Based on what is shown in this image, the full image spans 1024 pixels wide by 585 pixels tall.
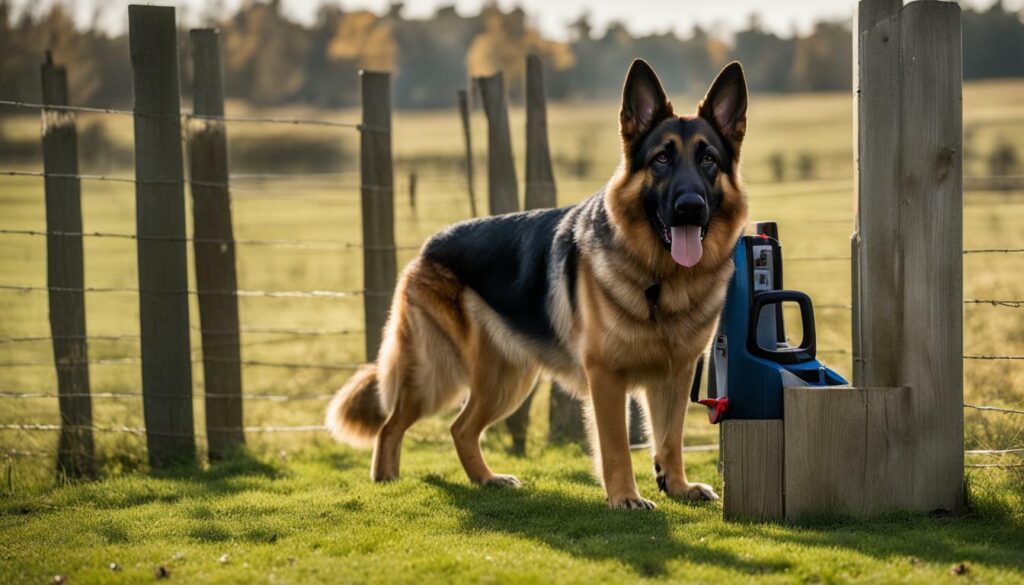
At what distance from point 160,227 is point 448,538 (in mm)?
3331

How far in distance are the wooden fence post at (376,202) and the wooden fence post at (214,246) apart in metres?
0.98

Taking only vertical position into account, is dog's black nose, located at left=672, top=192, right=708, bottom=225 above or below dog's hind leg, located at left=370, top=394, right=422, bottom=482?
above

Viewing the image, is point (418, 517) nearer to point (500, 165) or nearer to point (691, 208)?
point (691, 208)

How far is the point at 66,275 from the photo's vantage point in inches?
279

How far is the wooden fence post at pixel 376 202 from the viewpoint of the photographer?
297 inches

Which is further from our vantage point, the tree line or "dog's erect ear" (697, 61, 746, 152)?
the tree line

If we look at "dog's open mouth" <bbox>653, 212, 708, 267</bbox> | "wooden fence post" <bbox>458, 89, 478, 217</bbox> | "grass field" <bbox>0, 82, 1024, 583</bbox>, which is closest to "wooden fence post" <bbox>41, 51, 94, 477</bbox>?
"grass field" <bbox>0, 82, 1024, 583</bbox>

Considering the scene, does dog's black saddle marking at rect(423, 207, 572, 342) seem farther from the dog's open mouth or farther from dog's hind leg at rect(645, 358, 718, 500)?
the dog's open mouth

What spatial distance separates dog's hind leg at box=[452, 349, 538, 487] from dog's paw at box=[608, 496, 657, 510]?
1170mm

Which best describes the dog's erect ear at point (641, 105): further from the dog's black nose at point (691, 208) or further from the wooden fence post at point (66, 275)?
the wooden fence post at point (66, 275)

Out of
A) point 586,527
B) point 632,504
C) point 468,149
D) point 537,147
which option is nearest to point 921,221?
point 632,504

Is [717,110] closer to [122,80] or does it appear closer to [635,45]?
[122,80]

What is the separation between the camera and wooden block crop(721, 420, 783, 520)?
4.81m

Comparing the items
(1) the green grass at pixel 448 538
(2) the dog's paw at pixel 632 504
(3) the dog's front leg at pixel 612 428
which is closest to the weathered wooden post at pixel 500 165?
(1) the green grass at pixel 448 538
